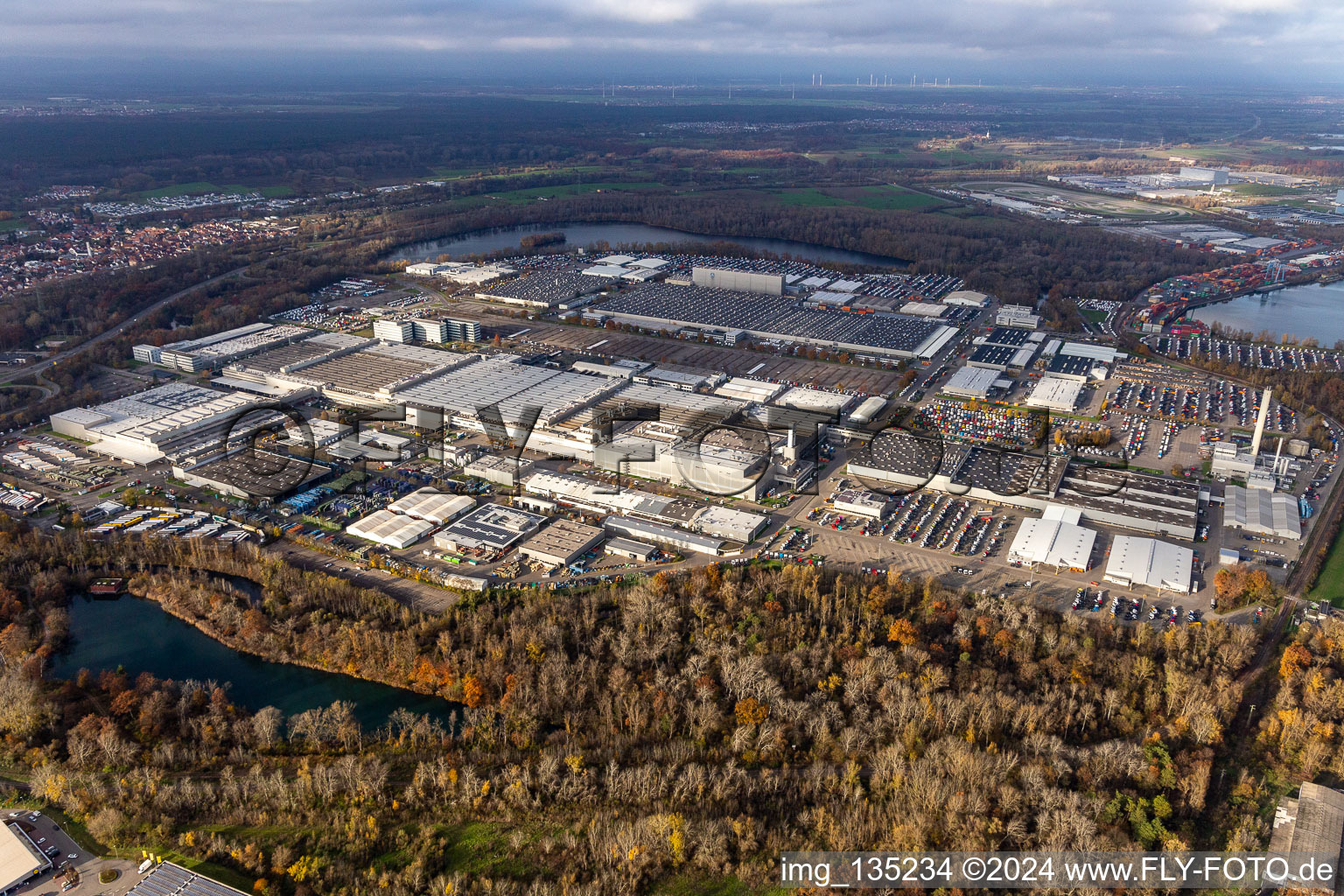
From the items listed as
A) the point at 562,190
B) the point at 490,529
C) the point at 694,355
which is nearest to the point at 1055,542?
the point at 490,529

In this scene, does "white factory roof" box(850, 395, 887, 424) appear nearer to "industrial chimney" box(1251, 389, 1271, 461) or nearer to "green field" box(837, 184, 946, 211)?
"industrial chimney" box(1251, 389, 1271, 461)

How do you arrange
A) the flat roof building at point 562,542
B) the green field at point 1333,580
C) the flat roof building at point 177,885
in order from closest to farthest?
1. the flat roof building at point 177,885
2. the green field at point 1333,580
3. the flat roof building at point 562,542

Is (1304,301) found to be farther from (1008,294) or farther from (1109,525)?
(1109,525)

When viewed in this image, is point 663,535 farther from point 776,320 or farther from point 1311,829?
point 776,320

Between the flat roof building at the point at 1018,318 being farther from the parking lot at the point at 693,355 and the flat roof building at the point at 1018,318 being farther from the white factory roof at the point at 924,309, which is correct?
the parking lot at the point at 693,355

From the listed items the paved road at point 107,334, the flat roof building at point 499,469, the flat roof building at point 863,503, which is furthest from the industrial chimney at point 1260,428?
the paved road at point 107,334

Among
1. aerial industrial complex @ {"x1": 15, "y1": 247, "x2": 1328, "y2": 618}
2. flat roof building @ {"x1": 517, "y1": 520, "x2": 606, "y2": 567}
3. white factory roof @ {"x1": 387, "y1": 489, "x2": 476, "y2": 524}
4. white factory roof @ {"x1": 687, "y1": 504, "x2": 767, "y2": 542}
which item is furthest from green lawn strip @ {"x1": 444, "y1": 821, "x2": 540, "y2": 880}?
white factory roof @ {"x1": 387, "y1": 489, "x2": 476, "y2": 524}
